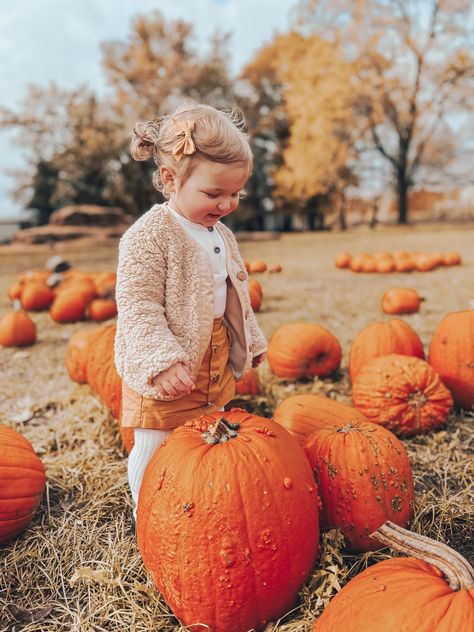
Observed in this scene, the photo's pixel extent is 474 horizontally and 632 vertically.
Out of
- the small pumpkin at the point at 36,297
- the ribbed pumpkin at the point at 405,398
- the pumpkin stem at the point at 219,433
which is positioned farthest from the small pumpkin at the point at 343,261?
the pumpkin stem at the point at 219,433

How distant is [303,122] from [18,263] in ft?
64.2

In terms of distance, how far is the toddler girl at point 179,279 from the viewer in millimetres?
2027

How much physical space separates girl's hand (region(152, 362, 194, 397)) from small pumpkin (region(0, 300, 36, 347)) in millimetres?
4298

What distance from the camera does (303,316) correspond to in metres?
6.47

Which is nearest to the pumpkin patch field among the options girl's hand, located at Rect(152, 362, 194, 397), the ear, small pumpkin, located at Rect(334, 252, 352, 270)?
girl's hand, located at Rect(152, 362, 194, 397)

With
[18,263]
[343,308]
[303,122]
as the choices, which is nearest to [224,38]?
[303,122]

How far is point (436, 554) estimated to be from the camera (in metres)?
1.49

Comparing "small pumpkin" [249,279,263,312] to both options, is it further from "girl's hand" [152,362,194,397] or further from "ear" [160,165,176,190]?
"girl's hand" [152,362,194,397]

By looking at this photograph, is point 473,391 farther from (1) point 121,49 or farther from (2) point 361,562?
(1) point 121,49

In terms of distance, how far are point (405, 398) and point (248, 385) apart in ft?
3.23

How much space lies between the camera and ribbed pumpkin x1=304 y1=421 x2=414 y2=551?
2.01m

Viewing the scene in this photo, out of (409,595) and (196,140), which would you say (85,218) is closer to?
(196,140)

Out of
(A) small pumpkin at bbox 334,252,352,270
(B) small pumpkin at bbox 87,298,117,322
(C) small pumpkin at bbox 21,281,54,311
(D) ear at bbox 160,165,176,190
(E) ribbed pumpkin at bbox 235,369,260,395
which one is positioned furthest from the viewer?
(A) small pumpkin at bbox 334,252,352,270

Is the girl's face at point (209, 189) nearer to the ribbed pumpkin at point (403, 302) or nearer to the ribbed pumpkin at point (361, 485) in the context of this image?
the ribbed pumpkin at point (361, 485)
